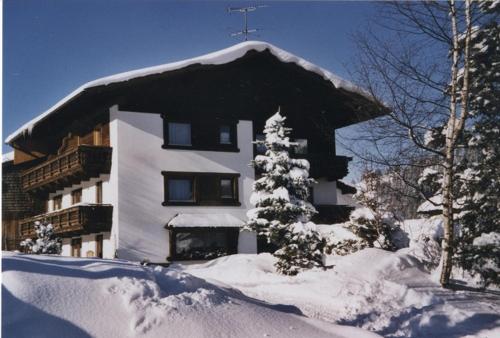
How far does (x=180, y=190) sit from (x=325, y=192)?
728cm

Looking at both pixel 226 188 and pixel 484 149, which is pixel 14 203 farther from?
pixel 484 149

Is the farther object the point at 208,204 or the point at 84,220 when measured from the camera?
the point at 208,204

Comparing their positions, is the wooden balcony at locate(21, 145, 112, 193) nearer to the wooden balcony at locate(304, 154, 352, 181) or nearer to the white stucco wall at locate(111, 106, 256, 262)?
the white stucco wall at locate(111, 106, 256, 262)

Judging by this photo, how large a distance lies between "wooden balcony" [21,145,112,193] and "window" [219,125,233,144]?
4.73m

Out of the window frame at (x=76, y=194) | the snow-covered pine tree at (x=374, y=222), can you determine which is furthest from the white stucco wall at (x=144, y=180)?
the snow-covered pine tree at (x=374, y=222)

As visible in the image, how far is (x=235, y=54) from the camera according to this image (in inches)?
797

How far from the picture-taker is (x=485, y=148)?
11.6m

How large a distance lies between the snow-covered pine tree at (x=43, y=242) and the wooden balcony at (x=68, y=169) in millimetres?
2249

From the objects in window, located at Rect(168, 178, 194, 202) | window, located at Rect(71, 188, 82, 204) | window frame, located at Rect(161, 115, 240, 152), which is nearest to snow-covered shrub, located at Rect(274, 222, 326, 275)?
window, located at Rect(168, 178, 194, 202)

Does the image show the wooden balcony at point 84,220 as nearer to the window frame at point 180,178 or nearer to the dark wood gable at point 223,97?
the window frame at point 180,178

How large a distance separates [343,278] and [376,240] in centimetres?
517

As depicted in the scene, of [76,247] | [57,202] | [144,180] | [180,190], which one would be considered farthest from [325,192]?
[57,202]

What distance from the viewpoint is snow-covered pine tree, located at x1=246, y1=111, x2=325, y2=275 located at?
1583 centimetres

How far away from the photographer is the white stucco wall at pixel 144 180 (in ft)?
62.6
